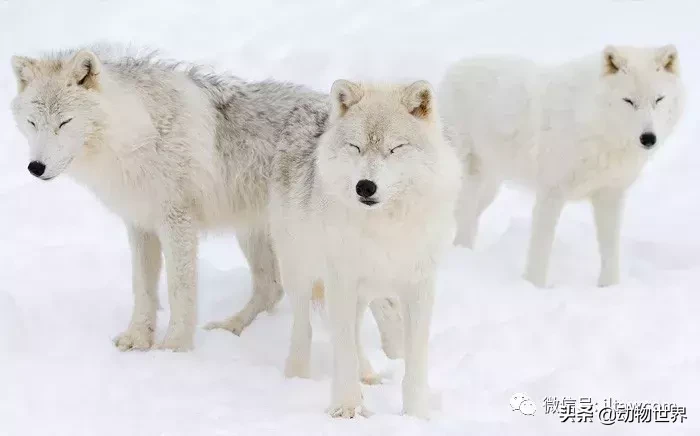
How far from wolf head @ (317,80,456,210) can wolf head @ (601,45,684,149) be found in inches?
116

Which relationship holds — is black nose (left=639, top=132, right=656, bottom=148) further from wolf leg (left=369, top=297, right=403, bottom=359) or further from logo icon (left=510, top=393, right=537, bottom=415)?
logo icon (left=510, top=393, right=537, bottom=415)

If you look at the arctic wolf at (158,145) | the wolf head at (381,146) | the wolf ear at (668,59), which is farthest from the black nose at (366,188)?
the wolf ear at (668,59)

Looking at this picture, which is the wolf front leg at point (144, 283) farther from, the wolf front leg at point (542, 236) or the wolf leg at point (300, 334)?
the wolf front leg at point (542, 236)

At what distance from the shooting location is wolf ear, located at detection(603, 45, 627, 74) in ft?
23.5

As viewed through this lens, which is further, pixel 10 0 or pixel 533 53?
pixel 10 0

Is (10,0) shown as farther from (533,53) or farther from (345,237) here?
(345,237)

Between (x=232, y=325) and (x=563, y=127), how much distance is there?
3.25 metres

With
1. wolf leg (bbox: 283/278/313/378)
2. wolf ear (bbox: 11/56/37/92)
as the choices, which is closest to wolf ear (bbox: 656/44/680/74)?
wolf leg (bbox: 283/278/313/378)

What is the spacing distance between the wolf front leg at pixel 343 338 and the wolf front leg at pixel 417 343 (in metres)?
0.27

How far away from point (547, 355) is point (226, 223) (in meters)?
2.44

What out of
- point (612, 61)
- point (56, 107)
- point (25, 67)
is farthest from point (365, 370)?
point (612, 61)

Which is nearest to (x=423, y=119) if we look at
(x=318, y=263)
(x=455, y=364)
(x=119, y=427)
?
(x=318, y=263)

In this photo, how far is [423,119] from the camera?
457cm

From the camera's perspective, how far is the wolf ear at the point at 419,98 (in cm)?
454
